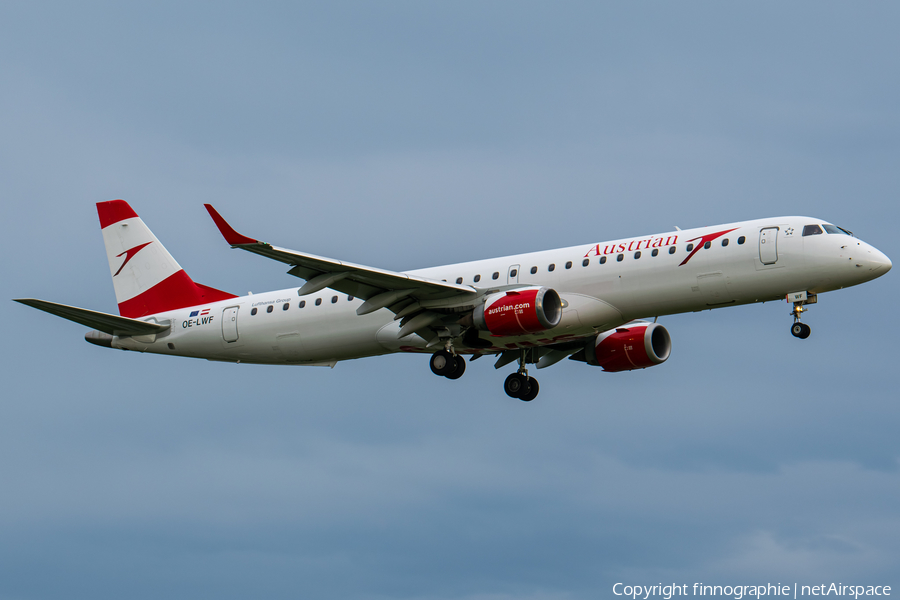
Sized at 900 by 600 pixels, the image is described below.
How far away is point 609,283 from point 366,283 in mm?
8052

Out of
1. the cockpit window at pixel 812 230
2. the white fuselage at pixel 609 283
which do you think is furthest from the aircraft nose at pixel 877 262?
the cockpit window at pixel 812 230

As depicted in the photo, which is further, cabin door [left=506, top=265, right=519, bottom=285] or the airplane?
cabin door [left=506, top=265, right=519, bottom=285]

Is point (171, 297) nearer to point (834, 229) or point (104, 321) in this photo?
point (104, 321)

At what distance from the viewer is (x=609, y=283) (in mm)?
36469

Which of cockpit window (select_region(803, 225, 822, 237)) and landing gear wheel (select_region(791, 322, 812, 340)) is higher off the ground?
cockpit window (select_region(803, 225, 822, 237))

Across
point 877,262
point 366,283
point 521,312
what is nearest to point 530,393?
point 521,312

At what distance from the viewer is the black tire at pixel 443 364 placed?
128 feet

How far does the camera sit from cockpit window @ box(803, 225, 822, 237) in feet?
115

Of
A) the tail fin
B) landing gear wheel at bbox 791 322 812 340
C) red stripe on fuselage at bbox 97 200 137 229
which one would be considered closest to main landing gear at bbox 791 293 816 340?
landing gear wheel at bbox 791 322 812 340

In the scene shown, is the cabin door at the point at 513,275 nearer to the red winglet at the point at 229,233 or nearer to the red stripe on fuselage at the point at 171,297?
the red winglet at the point at 229,233

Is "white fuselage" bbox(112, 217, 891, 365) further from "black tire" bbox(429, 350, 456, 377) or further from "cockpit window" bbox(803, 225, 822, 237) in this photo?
"black tire" bbox(429, 350, 456, 377)

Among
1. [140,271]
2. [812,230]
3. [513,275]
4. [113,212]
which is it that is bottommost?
[513,275]

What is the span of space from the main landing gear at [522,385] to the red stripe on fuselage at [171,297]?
11.5m

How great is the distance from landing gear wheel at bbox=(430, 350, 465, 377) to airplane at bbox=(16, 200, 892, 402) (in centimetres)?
5
